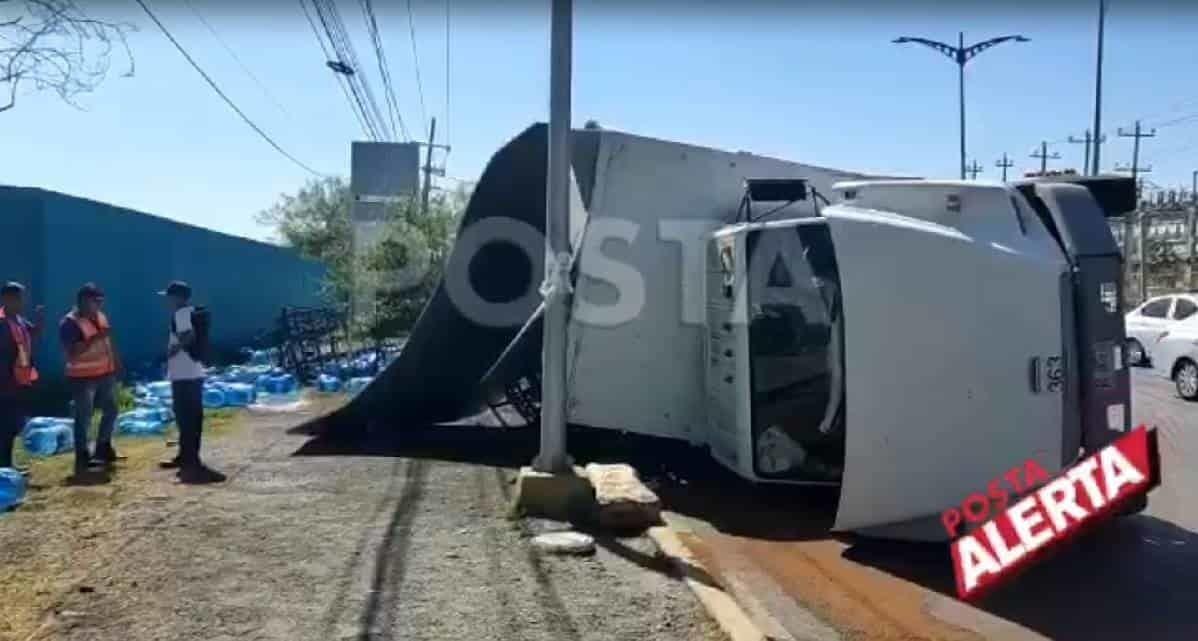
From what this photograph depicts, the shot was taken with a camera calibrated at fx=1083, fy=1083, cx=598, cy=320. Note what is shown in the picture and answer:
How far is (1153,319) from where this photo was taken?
2050 centimetres

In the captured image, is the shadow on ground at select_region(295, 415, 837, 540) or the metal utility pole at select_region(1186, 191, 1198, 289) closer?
the shadow on ground at select_region(295, 415, 837, 540)

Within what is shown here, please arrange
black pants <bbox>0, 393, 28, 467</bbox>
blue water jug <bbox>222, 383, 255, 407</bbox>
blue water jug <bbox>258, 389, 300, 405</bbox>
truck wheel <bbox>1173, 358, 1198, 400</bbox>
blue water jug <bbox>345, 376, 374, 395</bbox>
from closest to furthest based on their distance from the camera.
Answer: black pants <bbox>0, 393, 28, 467</bbox> → blue water jug <bbox>222, 383, 255, 407</bbox> → blue water jug <bbox>258, 389, 300, 405</bbox> → blue water jug <bbox>345, 376, 374, 395</bbox> → truck wheel <bbox>1173, 358, 1198, 400</bbox>

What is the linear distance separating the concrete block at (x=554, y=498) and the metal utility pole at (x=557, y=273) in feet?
0.58

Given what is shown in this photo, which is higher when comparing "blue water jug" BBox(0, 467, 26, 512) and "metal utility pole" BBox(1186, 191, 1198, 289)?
"metal utility pole" BBox(1186, 191, 1198, 289)

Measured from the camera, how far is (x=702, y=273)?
9109 mm

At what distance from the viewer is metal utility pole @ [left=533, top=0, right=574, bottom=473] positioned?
754 cm

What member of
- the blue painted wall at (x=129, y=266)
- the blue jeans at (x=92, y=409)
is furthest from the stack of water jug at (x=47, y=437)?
the blue painted wall at (x=129, y=266)

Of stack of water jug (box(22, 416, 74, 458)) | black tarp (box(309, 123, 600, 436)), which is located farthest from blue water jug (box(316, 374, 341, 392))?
stack of water jug (box(22, 416, 74, 458))

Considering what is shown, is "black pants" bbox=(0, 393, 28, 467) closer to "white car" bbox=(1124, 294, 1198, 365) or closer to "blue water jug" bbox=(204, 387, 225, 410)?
"blue water jug" bbox=(204, 387, 225, 410)

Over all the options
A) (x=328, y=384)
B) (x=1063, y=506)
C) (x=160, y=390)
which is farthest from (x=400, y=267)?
(x=1063, y=506)

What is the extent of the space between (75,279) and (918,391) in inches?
462

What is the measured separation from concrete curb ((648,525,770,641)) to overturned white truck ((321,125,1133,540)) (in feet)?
3.42

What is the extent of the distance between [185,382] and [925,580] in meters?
6.23

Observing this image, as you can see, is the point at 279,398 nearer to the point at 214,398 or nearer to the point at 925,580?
the point at 214,398
